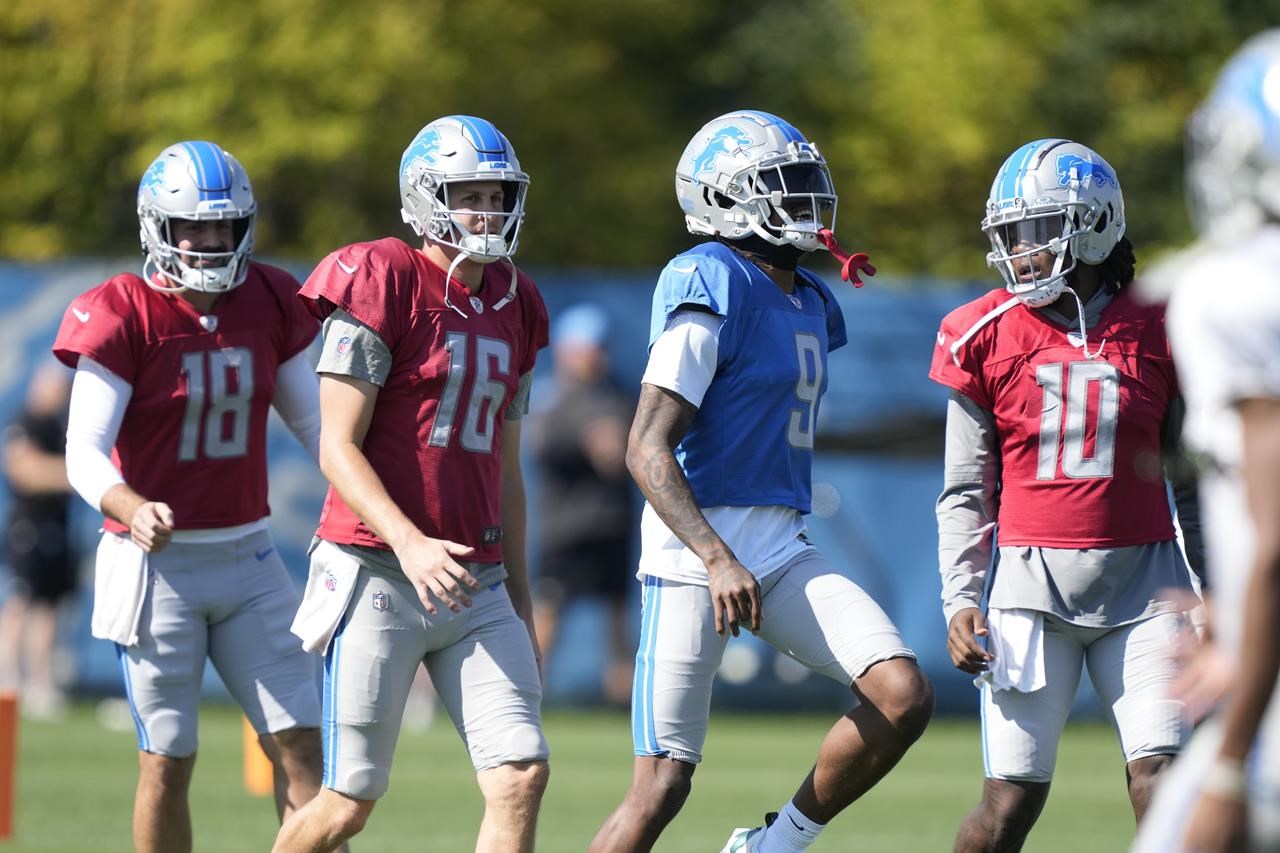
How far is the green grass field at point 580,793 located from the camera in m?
8.33

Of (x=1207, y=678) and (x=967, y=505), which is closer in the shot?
(x=1207, y=678)

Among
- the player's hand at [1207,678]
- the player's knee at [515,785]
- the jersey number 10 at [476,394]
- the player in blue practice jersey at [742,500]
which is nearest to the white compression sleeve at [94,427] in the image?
the jersey number 10 at [476,394]

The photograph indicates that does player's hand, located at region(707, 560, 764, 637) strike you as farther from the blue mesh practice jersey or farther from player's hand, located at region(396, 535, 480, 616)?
player's hand, located at region(396, 535, 480, 616)

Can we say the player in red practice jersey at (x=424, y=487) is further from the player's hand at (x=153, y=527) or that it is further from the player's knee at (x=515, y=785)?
the player's hand at (x=153, y=527)

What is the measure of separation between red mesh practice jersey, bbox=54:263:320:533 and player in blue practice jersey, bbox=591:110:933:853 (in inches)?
57.9

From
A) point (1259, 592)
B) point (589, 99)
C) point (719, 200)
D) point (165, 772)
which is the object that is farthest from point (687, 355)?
point (589, 99)

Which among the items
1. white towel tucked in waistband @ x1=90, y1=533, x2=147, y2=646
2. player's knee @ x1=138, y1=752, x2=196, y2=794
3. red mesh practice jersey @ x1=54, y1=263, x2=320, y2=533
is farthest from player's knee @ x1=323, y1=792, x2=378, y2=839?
red mesh practice jersey @ x1=54, y1=263, x2=320, y2=533

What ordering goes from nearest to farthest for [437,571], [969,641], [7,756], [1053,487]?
[437,571], [969,641], [1053,487], [7,756]

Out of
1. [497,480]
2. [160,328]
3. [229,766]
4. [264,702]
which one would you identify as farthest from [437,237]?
[229,766]

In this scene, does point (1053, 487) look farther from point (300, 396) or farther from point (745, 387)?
point (300, 396)

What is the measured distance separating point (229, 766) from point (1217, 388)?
27.7ft

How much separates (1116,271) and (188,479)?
9.75ft

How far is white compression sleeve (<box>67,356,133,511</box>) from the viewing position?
230 inches

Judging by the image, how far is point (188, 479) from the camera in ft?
20.4
